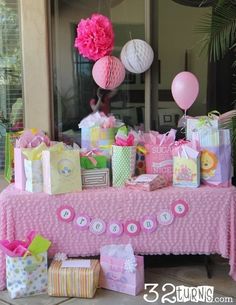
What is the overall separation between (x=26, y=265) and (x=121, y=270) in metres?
0.65

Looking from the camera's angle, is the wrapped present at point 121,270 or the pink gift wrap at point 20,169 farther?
the pink gift wrap at point 20,169

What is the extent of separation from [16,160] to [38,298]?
102 centimetres

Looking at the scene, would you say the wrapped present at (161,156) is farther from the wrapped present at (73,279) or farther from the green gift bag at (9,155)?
the green gift bag at (9,155)

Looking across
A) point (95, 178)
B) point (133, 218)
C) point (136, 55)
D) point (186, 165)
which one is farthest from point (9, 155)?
point (186, 165)

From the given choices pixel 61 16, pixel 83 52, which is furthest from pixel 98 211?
pixel 61 16

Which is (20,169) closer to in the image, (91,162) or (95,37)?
(91,162)

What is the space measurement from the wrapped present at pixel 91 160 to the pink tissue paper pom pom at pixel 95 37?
0.84m

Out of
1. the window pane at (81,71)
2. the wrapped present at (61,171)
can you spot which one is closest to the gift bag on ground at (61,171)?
the wrapped present at (61,171)

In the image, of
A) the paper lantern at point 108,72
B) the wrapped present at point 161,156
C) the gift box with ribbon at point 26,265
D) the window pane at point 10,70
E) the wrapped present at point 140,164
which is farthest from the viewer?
the window pane at point 10,70

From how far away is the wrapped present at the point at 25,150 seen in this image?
3422mm

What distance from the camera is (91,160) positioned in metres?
3.52

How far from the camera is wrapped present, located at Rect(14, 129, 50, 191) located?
11.2 ft

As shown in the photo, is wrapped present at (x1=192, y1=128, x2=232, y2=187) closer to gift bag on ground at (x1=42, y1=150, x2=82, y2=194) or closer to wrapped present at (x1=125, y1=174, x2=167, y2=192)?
wrapped present at (x1=125, y1=174, x2=167, y2=192)

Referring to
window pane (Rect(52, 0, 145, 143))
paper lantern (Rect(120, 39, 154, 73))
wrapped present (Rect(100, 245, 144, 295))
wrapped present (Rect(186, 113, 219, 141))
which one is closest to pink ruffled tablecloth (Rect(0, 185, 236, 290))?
wrapped present (Rect(100, 245, 144, 295))
